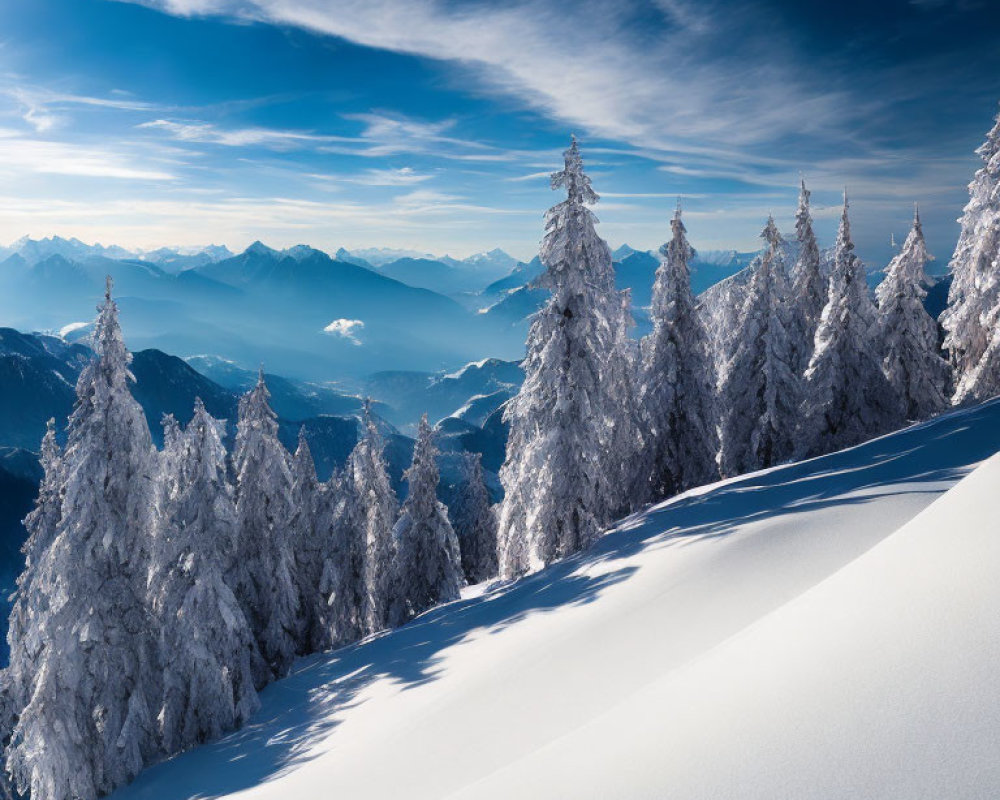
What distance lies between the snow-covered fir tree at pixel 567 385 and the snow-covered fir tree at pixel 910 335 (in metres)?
15.2

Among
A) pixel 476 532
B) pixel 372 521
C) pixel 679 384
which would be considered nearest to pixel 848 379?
pixel 679 384

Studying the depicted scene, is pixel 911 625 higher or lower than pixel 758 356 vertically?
lower

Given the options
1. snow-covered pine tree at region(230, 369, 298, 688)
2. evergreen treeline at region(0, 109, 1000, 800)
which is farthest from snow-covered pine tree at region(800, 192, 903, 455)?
snow-covered pine tree at region(230, 369, 298, 688)

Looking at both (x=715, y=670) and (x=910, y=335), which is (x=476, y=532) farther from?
(x=715, y=670)

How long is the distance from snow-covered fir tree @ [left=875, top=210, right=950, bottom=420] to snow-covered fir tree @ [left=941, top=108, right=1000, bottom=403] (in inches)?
85.6

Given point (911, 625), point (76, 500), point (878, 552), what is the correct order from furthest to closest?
1. point (76, 500)
2. point (878, 552)
3. point (911, 625)

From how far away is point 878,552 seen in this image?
16.1 feet

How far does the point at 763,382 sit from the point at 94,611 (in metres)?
23.4

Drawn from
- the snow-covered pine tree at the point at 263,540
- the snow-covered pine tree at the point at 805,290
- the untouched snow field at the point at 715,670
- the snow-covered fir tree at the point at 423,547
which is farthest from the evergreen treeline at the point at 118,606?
the snow-covered pine tree at the point at 805,290

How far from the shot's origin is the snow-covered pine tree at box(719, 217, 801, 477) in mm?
23781

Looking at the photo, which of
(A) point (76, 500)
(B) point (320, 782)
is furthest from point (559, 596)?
(A) point (76, 500)

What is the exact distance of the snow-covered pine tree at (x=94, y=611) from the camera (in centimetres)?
1242

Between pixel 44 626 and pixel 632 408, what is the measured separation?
19.6m

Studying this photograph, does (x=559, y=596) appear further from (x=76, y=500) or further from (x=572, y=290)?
(x=76, y=500)
